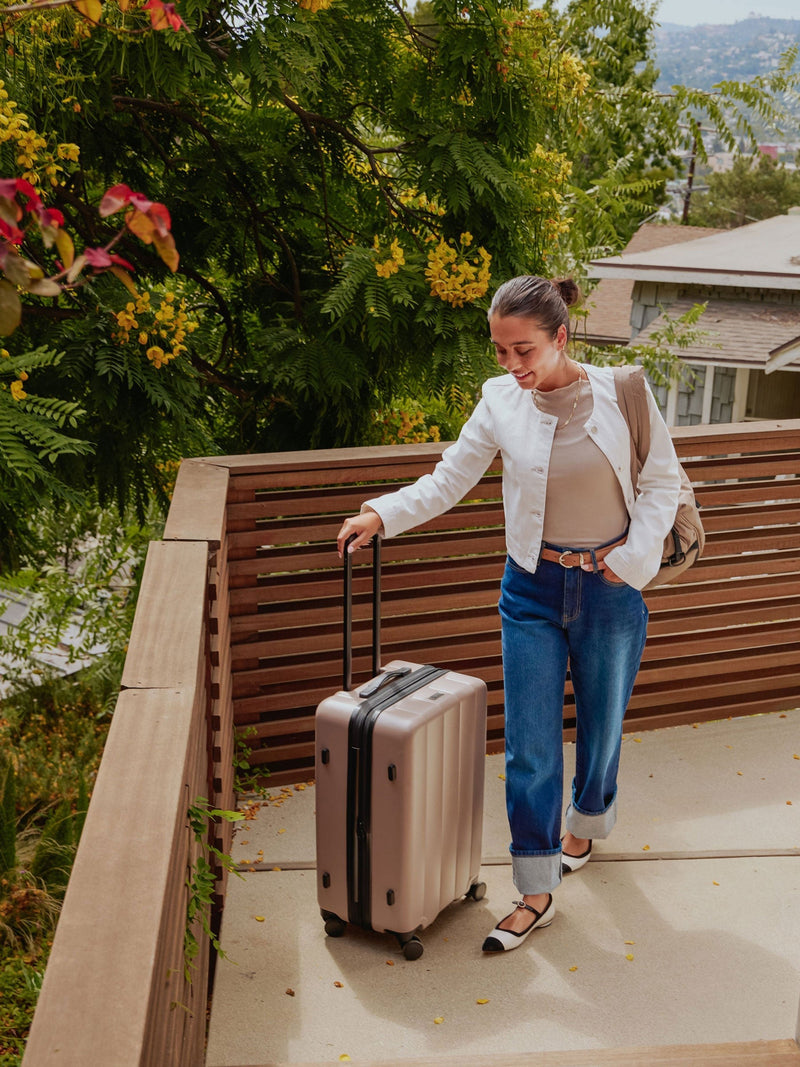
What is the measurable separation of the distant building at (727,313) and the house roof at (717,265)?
0.01 metres

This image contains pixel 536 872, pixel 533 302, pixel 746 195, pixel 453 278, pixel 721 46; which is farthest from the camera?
pixel 721 46

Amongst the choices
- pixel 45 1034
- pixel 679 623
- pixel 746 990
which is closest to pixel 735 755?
pixel 679 623

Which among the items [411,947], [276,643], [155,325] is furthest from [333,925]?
[155,325]

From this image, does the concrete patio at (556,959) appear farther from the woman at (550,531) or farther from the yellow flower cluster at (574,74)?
the yellow flower cluster at (574,74)

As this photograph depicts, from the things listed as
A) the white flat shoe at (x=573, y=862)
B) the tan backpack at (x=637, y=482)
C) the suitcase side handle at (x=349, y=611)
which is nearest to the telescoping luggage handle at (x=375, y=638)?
the suitcase side handle at (x=349, y=611)

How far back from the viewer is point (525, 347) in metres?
2.67

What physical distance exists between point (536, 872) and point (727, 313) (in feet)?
36.2

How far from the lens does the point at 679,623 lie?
4281 millimetres

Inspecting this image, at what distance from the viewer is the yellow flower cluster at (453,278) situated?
13.4 feet

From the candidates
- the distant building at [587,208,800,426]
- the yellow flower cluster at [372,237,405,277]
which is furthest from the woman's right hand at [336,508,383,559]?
the distant building at [587,208,800,426]

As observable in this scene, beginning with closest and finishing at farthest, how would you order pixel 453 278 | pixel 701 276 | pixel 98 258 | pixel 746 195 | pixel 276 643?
pixel 98 258 < pixel 276 643 < pixel 453 278 < pixel 701 276 < pixel 746 195

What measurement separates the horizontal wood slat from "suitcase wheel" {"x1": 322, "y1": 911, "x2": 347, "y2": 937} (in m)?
0.85

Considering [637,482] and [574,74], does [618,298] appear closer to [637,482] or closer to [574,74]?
[574,74]

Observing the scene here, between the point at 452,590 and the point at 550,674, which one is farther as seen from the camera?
the point at 452,590
